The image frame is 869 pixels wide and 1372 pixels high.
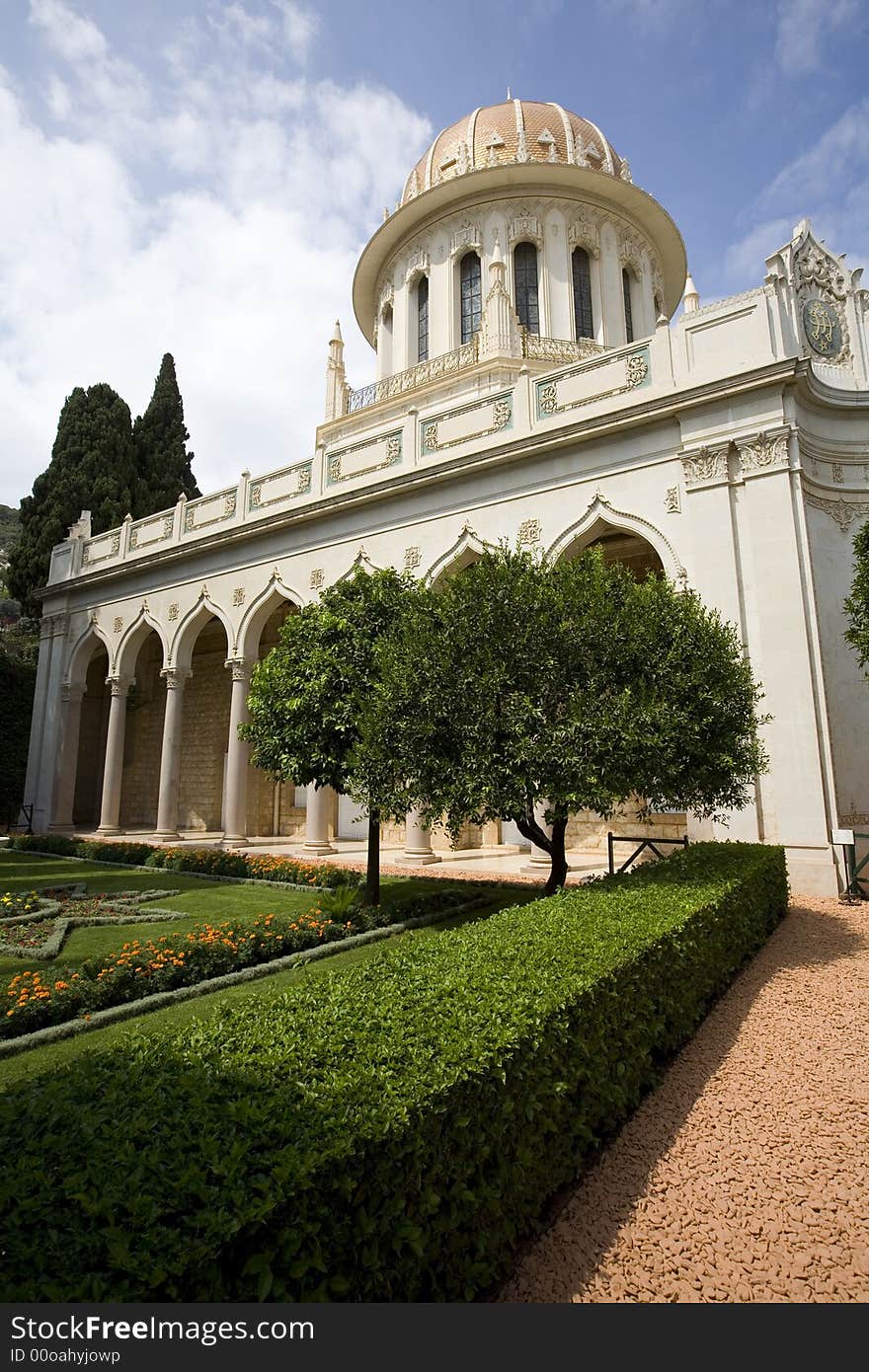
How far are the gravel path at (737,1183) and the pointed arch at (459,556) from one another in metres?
11.3

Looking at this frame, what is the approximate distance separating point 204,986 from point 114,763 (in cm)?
1734

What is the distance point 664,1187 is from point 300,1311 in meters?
2.46

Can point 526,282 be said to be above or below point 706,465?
above

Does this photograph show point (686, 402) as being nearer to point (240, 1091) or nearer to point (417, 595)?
point (417, 595)

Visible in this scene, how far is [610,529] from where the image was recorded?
14867 mm

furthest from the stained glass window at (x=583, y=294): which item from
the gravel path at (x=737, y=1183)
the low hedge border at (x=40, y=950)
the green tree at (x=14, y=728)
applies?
the green tree at (x=14, y=728)

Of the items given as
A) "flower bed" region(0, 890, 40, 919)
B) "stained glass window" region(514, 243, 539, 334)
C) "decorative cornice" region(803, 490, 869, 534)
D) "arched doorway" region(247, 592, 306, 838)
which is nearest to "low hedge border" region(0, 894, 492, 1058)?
"flower bed" region(0, 890, 40, 919)

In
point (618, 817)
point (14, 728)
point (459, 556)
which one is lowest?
point (618, 817)

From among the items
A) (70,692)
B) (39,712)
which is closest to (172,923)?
(70,692)

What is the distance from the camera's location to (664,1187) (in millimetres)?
3605

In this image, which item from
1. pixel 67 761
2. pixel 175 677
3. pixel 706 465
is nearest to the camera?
pixel 706 465

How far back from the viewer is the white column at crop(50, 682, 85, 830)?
24047mm

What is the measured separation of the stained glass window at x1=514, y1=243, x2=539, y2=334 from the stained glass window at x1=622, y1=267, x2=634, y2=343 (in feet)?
10.7

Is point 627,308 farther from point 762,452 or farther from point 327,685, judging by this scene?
point 327,685
